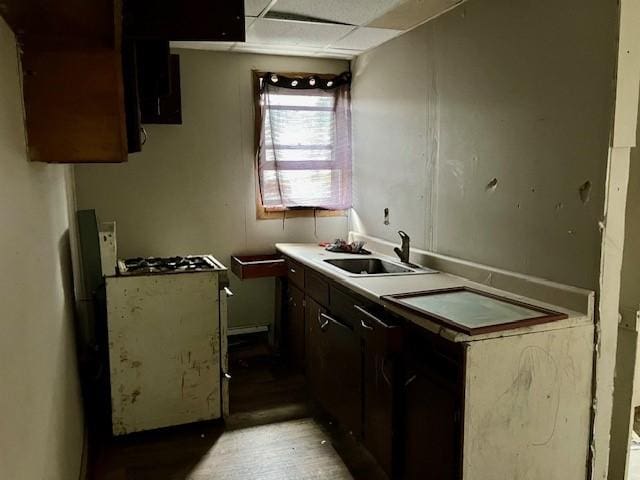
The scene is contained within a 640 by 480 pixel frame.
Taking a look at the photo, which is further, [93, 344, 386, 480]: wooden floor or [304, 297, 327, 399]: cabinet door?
[304, 297, 327, 399]: cabinet door

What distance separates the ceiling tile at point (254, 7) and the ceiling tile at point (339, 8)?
0.07 metres

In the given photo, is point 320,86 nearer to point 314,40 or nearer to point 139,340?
point 314,40

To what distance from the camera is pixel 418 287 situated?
2.45m

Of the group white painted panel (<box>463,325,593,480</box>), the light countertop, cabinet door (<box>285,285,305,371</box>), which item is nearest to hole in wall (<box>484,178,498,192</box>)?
the light countertop

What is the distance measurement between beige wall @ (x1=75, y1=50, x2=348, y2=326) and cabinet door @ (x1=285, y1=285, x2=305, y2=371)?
0.47 meters

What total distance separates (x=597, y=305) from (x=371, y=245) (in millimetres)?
1909

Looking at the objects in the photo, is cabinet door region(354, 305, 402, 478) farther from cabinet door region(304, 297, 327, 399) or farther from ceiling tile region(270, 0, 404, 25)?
ceiling tile region(270, 0, 404, 25)

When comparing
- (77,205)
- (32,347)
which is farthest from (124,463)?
(77,205)

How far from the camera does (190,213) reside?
3828 millimetres

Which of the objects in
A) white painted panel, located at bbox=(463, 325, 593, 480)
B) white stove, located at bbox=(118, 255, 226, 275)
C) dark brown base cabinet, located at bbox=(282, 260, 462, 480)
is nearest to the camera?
white painted panel, located at bbox=(463, 325, 593, 480)

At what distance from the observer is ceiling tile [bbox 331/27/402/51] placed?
3199 mm

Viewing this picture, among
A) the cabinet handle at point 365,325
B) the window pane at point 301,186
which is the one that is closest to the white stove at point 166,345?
the cabinet handle at point 365,325

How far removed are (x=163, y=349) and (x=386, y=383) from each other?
1.28 meters

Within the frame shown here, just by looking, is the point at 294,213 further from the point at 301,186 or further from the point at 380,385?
the point at 380,385
